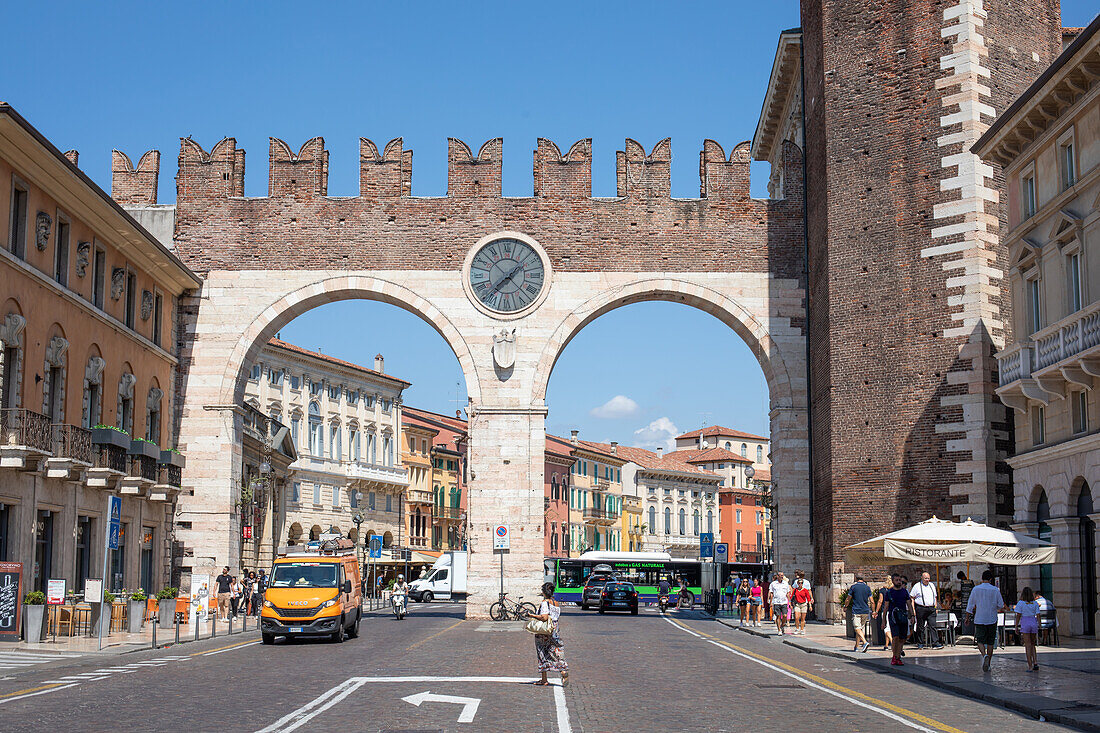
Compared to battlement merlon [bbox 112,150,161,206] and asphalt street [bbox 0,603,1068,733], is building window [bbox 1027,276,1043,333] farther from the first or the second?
battlement merlon [bbox 112,150,161,206]

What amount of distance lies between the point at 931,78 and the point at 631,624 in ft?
55.5

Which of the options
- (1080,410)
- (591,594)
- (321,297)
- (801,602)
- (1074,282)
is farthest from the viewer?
(591,594)

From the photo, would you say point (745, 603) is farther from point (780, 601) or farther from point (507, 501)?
point (507, 501)

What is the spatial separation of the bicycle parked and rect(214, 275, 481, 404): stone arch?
6.11 metres

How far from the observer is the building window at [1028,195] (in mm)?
26953

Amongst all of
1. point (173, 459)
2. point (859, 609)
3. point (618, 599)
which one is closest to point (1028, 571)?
point (859, 609)

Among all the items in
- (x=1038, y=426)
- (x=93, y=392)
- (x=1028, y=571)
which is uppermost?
(x=93, y=392)

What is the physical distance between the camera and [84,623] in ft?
89.1

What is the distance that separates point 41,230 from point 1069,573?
70.9ft

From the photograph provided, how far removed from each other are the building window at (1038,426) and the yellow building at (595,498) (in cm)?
7759

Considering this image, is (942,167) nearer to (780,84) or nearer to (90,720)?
(780,84)

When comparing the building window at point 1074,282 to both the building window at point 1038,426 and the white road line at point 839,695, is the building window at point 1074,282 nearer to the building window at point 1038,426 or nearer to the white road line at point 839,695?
the building window at point 1038,426

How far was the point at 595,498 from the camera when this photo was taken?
108 meters

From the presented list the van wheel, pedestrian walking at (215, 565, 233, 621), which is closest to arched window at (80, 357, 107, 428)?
pedestrian walking at (215, 565, 233, 621)
